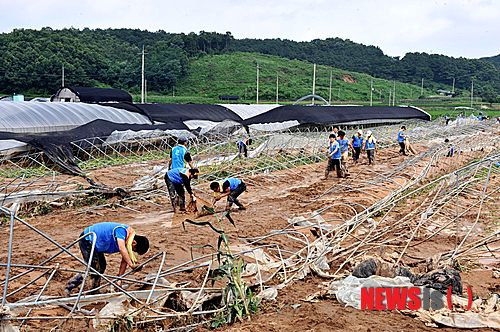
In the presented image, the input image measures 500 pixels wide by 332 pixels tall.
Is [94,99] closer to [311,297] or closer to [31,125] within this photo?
[31,125]

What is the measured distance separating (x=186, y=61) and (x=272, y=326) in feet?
208

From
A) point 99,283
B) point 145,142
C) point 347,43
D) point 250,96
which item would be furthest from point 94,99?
point 347,43

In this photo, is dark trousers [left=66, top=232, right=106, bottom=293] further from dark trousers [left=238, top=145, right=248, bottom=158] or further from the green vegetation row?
the green vegetation row

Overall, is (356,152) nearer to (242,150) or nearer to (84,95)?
(242,150)

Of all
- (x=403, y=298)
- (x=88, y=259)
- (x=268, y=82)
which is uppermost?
(x=268, y=82)

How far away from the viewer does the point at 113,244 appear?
572 centimetres

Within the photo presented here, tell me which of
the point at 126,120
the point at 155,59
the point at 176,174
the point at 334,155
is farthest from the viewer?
the point at 155,59

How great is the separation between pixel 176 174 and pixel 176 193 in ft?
1.81

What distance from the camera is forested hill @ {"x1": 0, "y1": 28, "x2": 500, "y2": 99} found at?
165 feet

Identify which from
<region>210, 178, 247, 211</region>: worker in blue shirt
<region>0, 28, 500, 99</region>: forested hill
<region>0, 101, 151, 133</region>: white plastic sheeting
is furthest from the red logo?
<region>0, 28, 500, 99</region>: forested hill

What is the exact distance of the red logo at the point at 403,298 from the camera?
564 centimetres

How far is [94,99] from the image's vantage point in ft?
122

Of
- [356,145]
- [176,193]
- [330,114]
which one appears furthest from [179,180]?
[330,114]

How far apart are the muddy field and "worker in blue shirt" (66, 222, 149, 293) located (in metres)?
0.57
